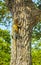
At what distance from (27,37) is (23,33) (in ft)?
0.45

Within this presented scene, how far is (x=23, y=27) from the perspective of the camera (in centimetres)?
593

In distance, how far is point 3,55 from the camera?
54.4 ft

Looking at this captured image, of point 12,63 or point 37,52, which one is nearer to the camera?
point 12,63

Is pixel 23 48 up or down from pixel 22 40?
down

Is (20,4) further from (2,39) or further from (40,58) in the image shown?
(40,58)

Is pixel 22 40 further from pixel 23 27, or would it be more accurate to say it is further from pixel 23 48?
pixel 23 27

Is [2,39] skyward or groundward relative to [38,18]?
groundward

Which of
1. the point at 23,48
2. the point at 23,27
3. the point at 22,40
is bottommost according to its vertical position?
the point at 23,48

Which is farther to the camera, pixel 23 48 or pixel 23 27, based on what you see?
pixel 23 27

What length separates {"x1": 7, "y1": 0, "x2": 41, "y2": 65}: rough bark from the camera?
5786 mm

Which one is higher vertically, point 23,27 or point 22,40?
point 23,27

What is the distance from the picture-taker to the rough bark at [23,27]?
5.79 m

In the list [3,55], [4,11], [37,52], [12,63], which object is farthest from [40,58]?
[12,63]

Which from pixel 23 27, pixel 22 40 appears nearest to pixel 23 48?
pixel 22 40
